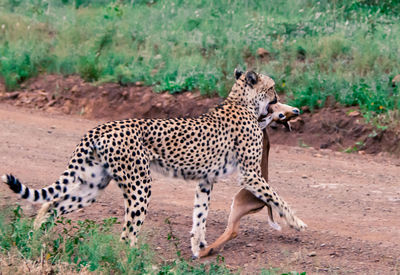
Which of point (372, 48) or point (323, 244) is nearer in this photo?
point (323, 244)

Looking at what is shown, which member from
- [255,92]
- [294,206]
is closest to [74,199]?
[255,92]

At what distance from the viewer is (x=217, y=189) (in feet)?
25.6

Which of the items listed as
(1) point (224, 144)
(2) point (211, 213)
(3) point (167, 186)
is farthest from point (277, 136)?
(1) point (224, 144)

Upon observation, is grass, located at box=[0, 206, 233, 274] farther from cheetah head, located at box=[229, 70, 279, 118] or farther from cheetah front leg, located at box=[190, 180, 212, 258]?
cheetah head, located at box=[229, 70, 279, 118]

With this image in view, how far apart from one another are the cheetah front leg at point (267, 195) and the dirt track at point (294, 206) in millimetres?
239

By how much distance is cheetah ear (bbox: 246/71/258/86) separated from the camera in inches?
256

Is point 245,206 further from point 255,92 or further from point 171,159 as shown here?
point 255,92

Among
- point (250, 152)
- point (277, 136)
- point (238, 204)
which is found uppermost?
point (250, 152)

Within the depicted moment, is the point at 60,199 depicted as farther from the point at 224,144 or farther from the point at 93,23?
the point at 93,23

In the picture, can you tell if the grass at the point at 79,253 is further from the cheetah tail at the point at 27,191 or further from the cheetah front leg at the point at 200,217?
the cheetah front leg at the point at 200,217

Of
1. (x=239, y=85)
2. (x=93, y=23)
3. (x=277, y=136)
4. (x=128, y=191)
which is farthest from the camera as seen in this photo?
(x=93, y=23)

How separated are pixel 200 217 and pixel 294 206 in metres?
1.40

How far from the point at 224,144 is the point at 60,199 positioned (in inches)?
58.5

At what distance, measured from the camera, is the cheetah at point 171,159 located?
548cm
